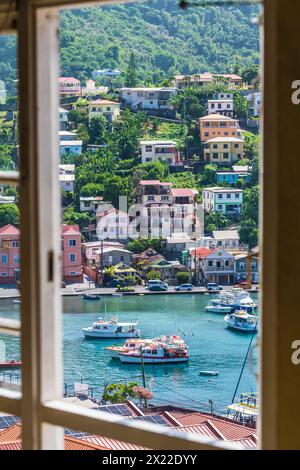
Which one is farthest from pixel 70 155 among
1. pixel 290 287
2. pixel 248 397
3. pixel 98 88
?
pixel 290 287

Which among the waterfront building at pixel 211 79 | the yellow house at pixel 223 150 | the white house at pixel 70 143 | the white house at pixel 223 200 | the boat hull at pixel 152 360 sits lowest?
the boat hull at pixel 152 360

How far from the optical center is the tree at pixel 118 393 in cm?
1075

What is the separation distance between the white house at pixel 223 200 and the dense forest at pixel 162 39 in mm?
1299

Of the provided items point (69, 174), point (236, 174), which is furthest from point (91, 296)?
point (236, 174)

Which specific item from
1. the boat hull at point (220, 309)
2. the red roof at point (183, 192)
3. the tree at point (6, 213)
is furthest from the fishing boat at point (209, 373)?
the tree at point (6, 213)

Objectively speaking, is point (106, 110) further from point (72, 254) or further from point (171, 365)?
point (171, 365)

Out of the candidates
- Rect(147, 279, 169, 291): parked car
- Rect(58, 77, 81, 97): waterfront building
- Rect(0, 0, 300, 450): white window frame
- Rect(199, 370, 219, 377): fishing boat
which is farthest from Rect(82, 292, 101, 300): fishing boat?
Rect(0, 0, 300, 450): white window frame

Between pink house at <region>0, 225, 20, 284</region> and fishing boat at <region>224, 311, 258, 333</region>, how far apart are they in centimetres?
635

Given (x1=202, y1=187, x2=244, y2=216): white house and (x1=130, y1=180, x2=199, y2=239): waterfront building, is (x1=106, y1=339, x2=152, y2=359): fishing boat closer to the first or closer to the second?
(x1=130, y1=180, x2=199, y2=239): waterfront building

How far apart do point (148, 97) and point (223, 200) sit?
1.58 m

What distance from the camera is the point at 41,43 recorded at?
6.08 ft

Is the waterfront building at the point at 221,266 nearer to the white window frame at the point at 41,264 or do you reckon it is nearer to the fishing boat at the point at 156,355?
the fishing boat at the point at 156,355

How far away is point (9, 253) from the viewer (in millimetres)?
2631

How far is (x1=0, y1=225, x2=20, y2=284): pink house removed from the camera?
1972 mm
